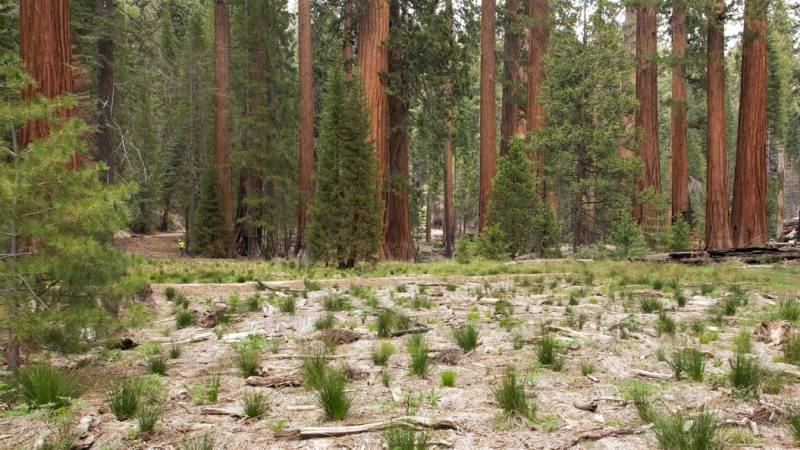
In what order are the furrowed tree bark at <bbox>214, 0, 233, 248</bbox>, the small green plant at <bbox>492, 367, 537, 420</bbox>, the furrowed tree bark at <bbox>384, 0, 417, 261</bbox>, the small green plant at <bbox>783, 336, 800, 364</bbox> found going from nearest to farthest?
the small green plant at <bbox>492, 367, 537, 420</bbox> → the small green plant at <bbox>783, 336, 800, 364</bbox> → the furrowed tree bark at <bbox>384, 0, 417, 261</bbox> → the furrowed tree bark at <bbox>214, 0, 233, 248</bbox>

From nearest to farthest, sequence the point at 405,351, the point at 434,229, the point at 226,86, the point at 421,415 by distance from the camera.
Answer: the point at 421,415
the point at 405,351
the point at 226,86
the point at 434,229

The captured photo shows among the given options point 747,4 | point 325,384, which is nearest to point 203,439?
point 325,384

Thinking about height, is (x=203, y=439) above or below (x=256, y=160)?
below

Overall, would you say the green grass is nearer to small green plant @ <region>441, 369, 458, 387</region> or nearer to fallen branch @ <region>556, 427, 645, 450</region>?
small green plant @ <region>441, 369, 458, 387</region>

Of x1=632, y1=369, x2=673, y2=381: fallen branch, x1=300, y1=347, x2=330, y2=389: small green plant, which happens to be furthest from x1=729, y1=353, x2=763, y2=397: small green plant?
x1=300, y1=347, x2=330, y2=389: small green plant

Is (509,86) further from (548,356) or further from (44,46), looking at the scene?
(548,356)

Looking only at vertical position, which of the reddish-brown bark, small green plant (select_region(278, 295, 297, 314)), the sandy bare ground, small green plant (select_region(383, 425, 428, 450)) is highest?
the reddish-brown bark

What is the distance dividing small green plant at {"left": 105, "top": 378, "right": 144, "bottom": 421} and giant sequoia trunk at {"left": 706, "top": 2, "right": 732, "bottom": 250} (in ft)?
50.8

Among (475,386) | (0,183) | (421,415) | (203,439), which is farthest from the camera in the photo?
(475,386)

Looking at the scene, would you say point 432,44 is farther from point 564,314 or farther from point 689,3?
point 564,314

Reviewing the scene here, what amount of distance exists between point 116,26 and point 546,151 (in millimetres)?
11692

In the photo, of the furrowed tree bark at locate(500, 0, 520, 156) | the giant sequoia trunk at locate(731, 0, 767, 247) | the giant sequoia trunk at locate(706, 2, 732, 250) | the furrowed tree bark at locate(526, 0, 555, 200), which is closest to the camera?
the giant sequoia trunk at locate(731, 0, 767, 247)

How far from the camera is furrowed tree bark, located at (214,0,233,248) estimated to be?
18.1m

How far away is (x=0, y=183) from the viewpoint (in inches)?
123
